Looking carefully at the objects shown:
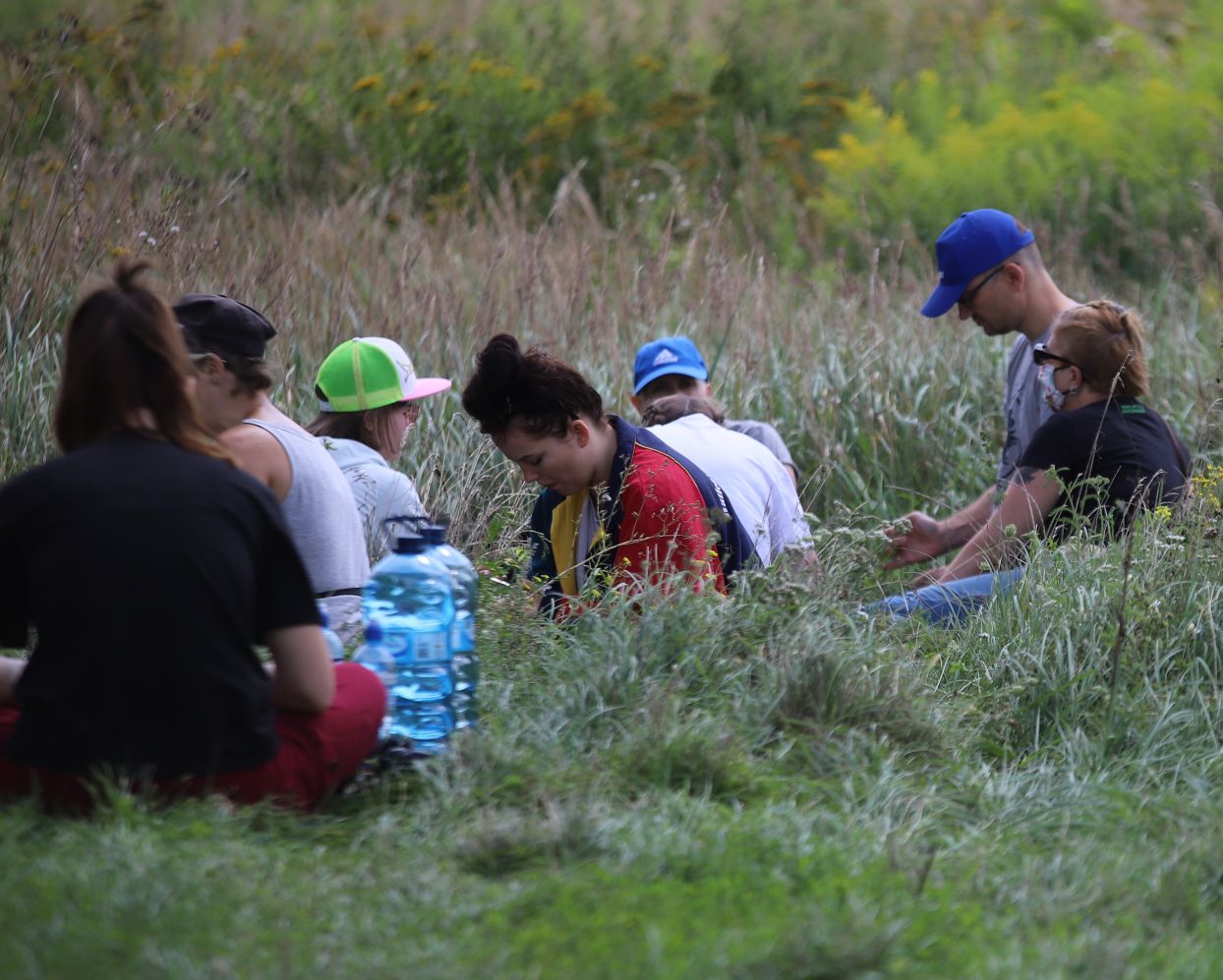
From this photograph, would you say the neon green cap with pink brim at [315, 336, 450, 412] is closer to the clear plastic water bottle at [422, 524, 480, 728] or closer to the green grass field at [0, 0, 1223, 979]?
the green grass field at [0, 0, 1223, 979]

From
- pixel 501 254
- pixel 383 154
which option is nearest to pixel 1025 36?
pixel 383 154

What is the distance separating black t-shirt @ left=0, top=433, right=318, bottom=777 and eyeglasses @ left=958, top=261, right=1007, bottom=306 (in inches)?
141

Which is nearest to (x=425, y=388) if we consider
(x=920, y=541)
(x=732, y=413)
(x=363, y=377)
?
(x=363, y=377)

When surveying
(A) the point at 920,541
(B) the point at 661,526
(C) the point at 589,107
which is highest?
(C) the point at 589,107

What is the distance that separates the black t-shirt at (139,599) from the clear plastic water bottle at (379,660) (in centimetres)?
54

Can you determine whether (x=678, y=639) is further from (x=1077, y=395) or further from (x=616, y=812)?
(x=1077, y=395)

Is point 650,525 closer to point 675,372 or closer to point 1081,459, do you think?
point 675,372

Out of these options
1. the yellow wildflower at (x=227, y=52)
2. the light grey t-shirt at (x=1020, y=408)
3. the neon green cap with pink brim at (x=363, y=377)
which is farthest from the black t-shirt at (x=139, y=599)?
the yellow wildflower at (x=227, y=52)

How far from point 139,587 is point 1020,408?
12.3ft

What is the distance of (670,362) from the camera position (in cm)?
540

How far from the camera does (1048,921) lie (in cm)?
282

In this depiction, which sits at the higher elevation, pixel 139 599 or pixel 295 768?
pixel 139 599

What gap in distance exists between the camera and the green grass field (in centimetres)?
268

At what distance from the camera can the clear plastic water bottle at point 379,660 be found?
3424 millimetres
